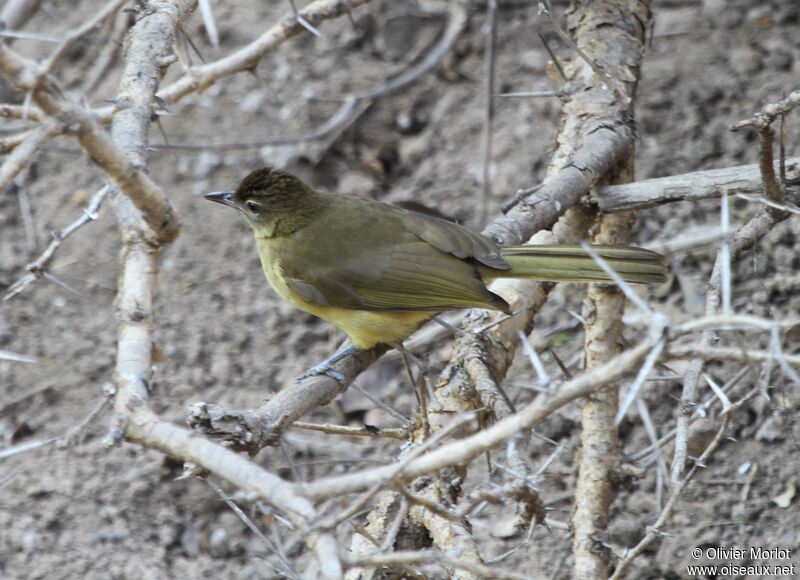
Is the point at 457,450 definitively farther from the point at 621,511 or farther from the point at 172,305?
the point at 172,305

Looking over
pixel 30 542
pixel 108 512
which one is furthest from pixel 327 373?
pixel 30 542

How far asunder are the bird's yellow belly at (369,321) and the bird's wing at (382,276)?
3 cm

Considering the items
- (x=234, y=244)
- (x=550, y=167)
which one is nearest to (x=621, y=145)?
(x=550, y=167)

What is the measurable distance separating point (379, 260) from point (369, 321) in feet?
1.32

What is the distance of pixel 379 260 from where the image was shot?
4.53 meters

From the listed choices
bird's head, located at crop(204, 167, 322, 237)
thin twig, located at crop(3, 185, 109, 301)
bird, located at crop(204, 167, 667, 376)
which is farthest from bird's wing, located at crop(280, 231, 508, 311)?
thin twig, located at crop(3, 185, 109, 301)

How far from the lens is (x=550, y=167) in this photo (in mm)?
4324

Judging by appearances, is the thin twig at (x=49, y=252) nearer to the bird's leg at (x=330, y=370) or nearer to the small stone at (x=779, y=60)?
the bird's leg at (x=330, y=370)

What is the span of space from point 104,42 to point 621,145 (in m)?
4.69

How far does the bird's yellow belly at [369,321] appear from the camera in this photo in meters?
4.23

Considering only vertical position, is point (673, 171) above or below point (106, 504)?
above

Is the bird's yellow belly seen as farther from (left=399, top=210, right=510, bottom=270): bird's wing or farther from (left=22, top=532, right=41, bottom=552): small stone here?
(left=22, top=532, right=41, bottom=552): small stone

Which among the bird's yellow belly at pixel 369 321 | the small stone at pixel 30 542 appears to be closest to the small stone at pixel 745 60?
the bird's yellow belly at pixel 369 321

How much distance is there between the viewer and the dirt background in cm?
455
